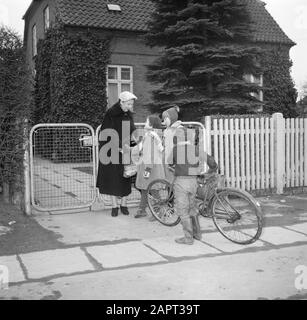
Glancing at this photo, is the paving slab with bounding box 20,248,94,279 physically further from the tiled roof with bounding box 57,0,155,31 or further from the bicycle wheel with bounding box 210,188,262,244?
the tiled roof with bounding box 57,0,155,31

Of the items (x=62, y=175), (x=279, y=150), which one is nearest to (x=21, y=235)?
(x=62, y=175)

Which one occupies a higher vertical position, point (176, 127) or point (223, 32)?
point (223, 32)

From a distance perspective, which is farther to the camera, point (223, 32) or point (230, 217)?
point (223, 32)

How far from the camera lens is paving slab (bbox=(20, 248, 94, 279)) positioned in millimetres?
4668

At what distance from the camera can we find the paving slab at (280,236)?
5801 mm

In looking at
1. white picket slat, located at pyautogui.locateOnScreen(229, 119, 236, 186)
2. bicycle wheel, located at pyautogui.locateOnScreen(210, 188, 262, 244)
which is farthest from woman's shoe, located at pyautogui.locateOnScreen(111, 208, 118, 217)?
white picket slat, located at pyautogui.locateOnScreen(229, 119, 236, 186)

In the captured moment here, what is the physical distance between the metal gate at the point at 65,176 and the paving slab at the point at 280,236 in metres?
2.89

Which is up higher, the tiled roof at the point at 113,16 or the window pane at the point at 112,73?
the tiled roof at the point at 113,16

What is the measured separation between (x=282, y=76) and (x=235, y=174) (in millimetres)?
13086

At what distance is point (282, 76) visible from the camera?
21.1 m

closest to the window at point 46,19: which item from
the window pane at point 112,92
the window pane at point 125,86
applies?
the window pane at point 112,92

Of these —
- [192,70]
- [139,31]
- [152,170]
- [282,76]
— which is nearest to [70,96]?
[139,31]

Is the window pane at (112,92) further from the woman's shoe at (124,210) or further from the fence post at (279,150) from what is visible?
the woman's shoe at (124,210)

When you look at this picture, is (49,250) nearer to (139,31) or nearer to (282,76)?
(139,31)
